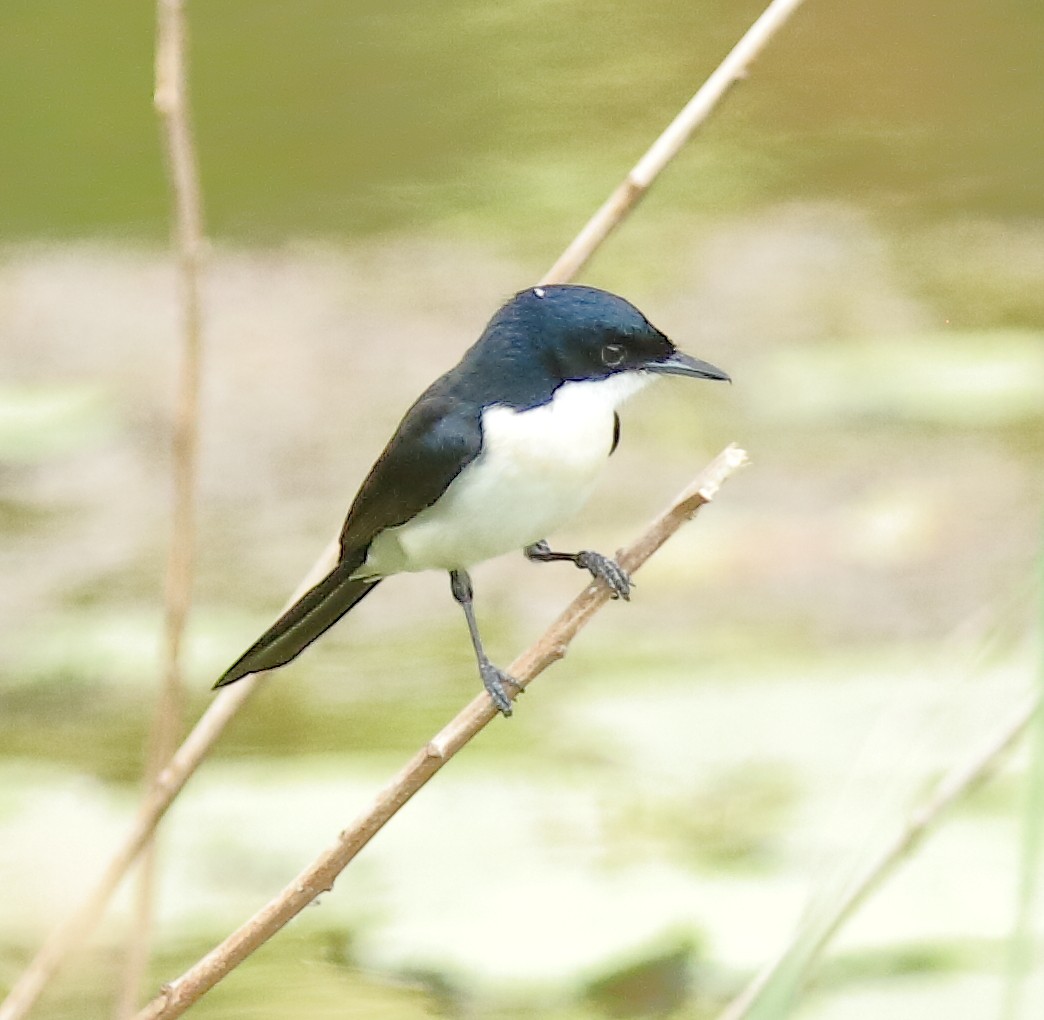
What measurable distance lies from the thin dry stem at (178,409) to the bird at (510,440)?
0.19 ft

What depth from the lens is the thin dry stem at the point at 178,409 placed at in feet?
3.90

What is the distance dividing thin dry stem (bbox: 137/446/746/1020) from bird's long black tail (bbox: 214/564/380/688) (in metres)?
0.23

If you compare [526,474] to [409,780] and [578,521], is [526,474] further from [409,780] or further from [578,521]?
[578,521]

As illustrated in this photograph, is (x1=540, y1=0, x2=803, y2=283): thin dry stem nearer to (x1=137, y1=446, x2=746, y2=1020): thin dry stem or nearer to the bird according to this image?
the bird

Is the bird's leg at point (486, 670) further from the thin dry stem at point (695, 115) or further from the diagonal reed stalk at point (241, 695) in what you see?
the thin dry stem at point (695, 115)

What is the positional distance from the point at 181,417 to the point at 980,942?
870 millimetres

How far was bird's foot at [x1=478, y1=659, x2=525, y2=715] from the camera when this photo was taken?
48.1 inches

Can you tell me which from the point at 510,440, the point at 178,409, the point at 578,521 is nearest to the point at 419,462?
the point at 510,440

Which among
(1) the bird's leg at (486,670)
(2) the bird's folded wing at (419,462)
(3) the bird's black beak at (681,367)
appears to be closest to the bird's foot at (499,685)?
(1) the bird's leg at (486,670)

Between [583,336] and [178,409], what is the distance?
0.89ft

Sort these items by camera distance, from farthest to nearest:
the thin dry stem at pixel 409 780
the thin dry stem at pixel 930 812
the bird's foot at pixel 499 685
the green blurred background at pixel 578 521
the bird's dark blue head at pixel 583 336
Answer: the green blurred background at pixel 578 521, the bird's dark blue head at pixel 583 336, the bird's foot at pixel 499 685, the thin dry stem at pixel 409 780, the thin dry stem at pixel 930 812

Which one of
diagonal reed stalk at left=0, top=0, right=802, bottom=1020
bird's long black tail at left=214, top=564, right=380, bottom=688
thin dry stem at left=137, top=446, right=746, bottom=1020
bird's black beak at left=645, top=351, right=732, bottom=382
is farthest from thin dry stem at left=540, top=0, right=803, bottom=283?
bird's long black tail at left=214, top=564, right=380, bottom=688

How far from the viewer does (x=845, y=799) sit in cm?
97

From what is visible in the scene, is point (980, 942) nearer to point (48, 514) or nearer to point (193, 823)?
point (193, 823)
